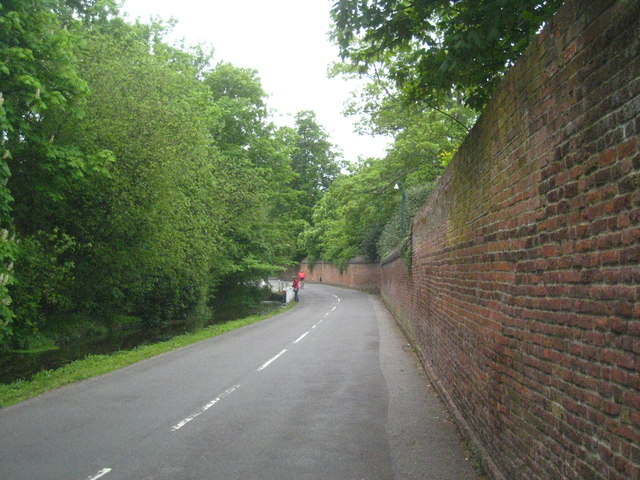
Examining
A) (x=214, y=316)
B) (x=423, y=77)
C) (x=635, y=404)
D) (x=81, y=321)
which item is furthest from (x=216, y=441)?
(x=214, y=316)

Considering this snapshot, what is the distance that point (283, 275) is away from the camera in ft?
287

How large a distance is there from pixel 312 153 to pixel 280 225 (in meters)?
27.6

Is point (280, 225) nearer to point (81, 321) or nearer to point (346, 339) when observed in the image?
point (81, 321)

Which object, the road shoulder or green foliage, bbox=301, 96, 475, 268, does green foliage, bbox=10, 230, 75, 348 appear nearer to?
the road shoulder

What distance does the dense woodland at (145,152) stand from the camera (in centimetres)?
830

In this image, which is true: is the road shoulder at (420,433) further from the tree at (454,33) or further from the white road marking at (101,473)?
the tree at (454,33)

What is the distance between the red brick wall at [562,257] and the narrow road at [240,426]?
3.57 feet

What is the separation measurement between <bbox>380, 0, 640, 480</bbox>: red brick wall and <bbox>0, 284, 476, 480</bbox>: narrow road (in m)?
1.09

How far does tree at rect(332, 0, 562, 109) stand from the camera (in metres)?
6.87

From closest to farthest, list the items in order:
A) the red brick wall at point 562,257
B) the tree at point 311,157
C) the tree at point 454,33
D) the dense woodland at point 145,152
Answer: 1. the red brick wall at point 562,257
2. the tree at point 454,33
3. the dense woodland at point 145,152
4. the tree at point 311,157

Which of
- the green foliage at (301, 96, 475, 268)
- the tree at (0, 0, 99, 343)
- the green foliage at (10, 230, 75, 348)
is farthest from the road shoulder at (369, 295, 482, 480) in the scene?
the green foliage at (301, 96, 475, 268)

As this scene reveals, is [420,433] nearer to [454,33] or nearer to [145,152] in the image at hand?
[454,33]

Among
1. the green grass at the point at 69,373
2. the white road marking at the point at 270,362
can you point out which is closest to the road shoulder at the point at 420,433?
Answer: the white road marking at the point at 270,362

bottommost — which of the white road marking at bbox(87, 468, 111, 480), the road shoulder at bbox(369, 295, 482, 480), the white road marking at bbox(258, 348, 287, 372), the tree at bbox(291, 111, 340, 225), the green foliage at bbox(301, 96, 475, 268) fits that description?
the road shoulder at bbox(369, 295, 482, 480)
